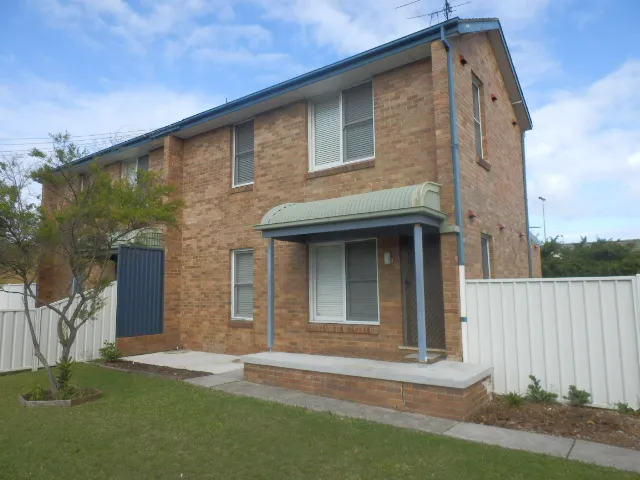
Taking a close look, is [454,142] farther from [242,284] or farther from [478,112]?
[242,284]

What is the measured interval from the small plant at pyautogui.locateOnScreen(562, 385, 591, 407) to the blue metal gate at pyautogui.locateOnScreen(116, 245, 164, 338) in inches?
364

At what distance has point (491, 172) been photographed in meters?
9.86

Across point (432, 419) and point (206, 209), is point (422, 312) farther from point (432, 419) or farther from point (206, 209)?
point (206, 209)

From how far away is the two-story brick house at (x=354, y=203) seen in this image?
8047 mm

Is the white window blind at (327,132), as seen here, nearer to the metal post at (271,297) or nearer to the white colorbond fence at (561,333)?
the metal post at (271,297)

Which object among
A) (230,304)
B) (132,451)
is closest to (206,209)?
(230,304)

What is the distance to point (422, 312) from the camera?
720 cm

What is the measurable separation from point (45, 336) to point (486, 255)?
9.64 metres

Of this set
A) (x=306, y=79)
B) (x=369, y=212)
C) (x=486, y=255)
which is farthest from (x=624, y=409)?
(x=306, y=79)

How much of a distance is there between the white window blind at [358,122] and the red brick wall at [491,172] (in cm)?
183

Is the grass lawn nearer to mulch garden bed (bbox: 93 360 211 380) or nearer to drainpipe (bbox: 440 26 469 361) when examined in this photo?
mulch garden bed (bbox: 93 360 211 380)

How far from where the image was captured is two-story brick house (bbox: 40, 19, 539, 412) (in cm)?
805

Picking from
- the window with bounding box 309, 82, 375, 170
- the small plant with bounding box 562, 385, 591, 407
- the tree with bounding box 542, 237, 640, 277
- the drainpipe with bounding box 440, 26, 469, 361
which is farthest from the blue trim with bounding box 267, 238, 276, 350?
the tree with bounding box 542, 237, 640, 277

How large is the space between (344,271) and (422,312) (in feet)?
8.05
